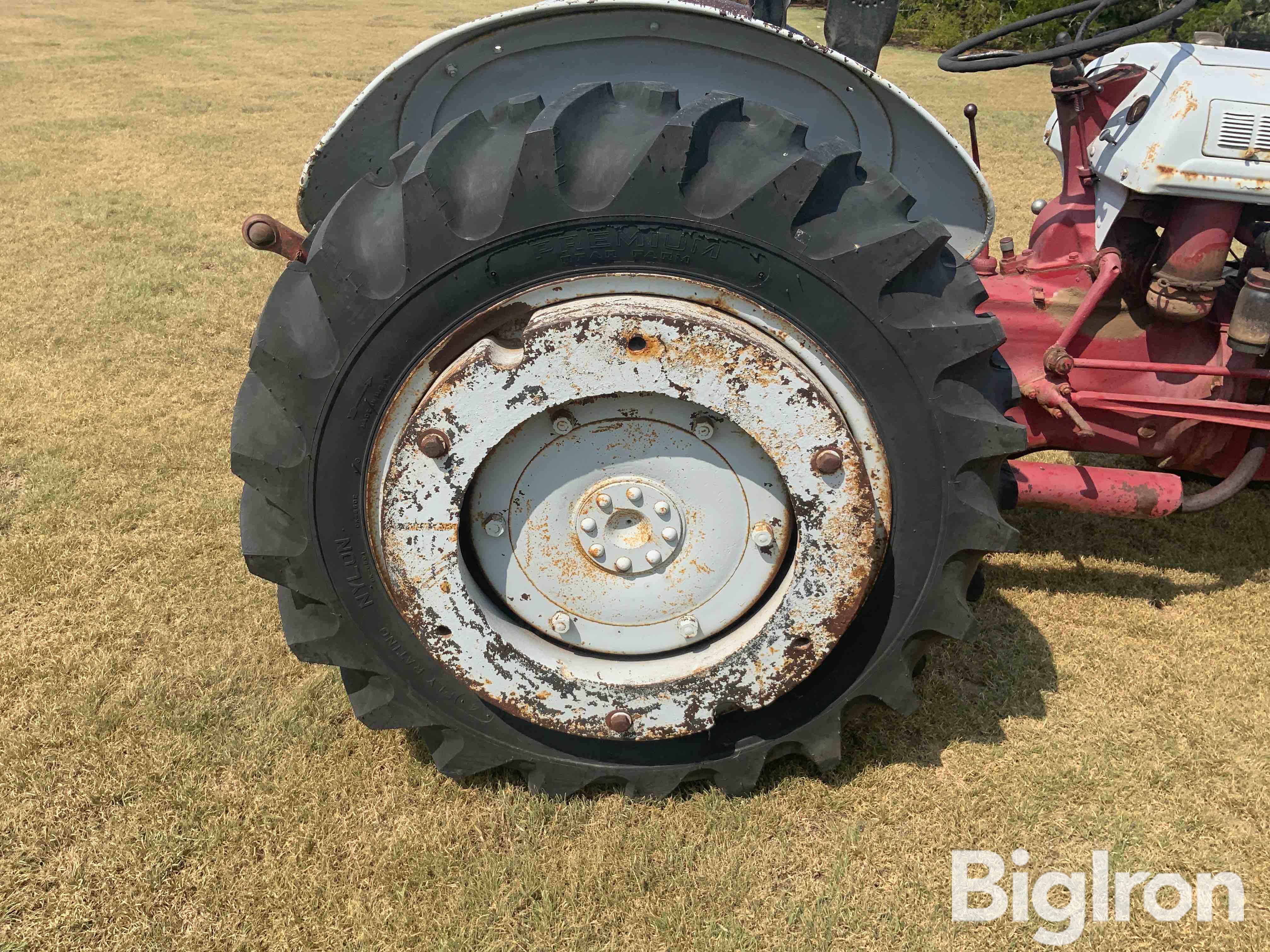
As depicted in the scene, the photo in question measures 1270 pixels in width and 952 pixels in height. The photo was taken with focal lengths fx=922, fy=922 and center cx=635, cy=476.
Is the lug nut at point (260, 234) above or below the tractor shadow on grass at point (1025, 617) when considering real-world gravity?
above

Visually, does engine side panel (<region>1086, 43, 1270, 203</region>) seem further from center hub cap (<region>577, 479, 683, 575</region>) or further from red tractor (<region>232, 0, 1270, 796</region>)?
center hub cap (<region>577, 479, 683, 575</region>)

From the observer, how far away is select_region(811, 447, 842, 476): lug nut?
5.40 ft

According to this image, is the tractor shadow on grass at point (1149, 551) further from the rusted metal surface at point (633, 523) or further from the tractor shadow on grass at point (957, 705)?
the rusted metal surface at point (633, 523)

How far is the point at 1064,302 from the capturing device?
2494 millimetres

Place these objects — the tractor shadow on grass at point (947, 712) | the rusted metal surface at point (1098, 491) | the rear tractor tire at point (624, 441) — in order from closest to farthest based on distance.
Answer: the rear tractor tire at point (624, 441) → the tractor shadow on grass at point (947, 712) → the rusted metal surface at point (1098, 491)

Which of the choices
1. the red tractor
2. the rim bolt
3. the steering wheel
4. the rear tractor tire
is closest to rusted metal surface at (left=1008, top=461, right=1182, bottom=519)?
the red tractor

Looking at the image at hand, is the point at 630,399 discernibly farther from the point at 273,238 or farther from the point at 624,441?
the point at 273,238

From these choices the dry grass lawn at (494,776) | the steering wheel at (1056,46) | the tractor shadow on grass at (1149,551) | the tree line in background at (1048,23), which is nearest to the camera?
the dry grass lawn at (494,776)

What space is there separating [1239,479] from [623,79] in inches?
74.0

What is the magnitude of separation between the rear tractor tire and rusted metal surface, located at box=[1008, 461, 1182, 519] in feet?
2.32

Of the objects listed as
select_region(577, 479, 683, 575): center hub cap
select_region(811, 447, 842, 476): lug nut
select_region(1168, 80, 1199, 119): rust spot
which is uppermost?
select_region(1168, 80, 1199, 119): rust spot

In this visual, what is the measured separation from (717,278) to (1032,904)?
4.45 feet

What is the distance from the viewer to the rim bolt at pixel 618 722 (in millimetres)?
1796
